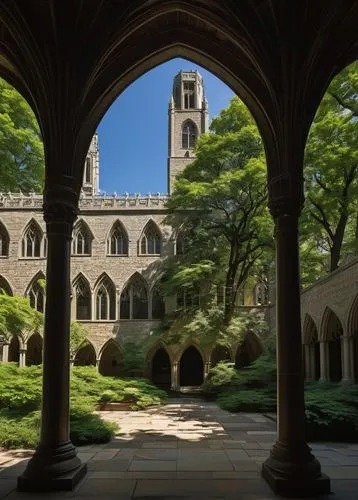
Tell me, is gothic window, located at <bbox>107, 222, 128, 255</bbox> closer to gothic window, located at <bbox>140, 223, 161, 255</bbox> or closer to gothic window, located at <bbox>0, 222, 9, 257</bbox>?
gothic window, located at <bbox>140, 223, 161, 255</bbox>

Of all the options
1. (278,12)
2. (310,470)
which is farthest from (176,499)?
(278,12)

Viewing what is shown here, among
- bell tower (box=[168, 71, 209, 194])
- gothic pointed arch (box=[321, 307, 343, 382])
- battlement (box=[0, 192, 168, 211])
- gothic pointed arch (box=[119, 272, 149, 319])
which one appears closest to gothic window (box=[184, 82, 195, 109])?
bell tower (box=[168, 71, 209, 194])

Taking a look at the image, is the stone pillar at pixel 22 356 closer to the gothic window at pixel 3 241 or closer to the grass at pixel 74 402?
the gothic window at pixel 3 241

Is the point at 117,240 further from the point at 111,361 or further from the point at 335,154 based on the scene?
the point at 335,154

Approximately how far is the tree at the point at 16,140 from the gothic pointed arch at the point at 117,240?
11380mm

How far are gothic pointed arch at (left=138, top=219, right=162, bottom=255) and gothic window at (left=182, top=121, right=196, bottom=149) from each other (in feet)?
57.0

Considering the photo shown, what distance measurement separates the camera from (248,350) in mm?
31234

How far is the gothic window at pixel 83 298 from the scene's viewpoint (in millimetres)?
31062

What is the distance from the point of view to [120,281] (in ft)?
102

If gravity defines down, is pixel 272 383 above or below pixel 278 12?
below

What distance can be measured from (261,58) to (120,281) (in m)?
24.6

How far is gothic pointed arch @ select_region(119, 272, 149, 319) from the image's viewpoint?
3117 cm

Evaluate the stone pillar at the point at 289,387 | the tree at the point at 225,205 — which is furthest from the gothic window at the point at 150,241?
the stone pillar at the point at 289,387

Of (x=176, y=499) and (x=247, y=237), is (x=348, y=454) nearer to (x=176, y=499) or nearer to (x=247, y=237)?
(x=176, y=499)
